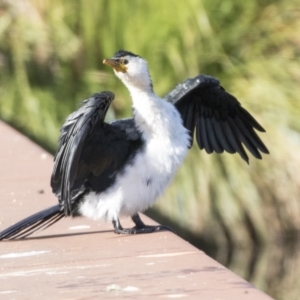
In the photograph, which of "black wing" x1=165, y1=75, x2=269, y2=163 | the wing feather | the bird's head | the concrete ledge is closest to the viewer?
the concrete ledge

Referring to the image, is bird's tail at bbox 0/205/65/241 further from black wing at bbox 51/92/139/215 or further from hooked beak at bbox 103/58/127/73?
hooked beak at bbox 103/58/127/73

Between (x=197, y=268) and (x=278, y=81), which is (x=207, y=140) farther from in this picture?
(x=278, y=81)

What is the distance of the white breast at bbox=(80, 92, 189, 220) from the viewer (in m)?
4.10

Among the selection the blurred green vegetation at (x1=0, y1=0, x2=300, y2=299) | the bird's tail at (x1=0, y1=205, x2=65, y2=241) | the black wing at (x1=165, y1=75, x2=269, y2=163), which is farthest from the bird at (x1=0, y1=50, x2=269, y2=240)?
the blurred green vegetation at (x1=0, y1=0, x2=300, y2=299)

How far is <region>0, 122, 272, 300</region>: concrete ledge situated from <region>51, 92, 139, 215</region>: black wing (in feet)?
0.62

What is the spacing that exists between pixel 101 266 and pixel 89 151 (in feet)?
2.38

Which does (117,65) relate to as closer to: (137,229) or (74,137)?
(74,137)

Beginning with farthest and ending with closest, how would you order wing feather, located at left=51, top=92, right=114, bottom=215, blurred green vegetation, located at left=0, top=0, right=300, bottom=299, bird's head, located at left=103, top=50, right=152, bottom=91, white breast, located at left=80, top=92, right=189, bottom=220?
blurred green vegetation, located at left=0, top=0, right=300, bottom=299 → bird's head, located at left=103, top=50, right=152, bottom=91 → white breast, located at left=80, top=92, right=189, bottom=220 → wing feather, located at left=51, top=92, right=114, bottom=215

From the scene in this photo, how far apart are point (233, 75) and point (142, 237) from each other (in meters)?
3.59

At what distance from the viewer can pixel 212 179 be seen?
7.20 meters

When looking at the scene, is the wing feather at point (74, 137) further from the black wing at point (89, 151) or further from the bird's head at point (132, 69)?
the bird's head at point (132, 69)

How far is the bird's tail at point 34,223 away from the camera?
4.00m

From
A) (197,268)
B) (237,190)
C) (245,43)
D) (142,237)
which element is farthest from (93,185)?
(245,43)

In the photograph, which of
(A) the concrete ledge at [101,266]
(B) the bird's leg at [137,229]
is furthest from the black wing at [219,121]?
(B) the bird's leg at [137,229]
